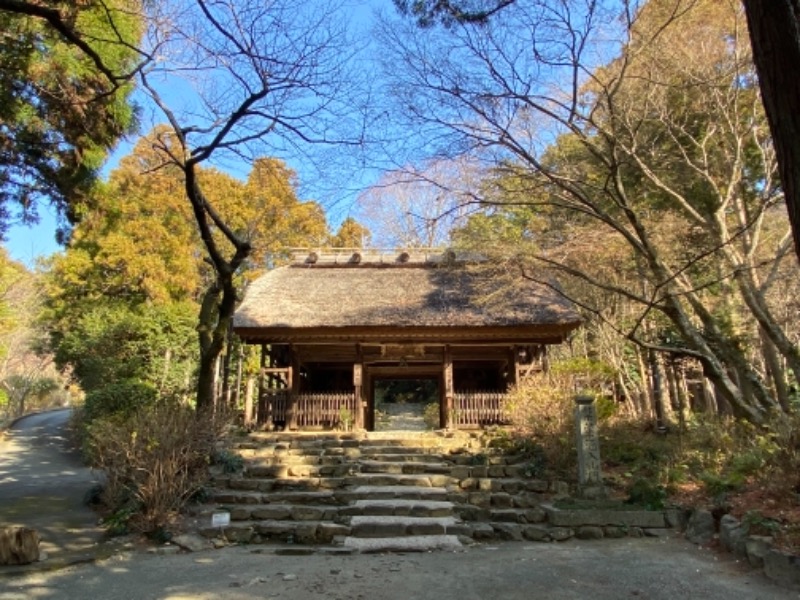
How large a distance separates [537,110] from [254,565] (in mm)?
7022

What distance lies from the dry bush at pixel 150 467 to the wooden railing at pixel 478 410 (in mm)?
6260

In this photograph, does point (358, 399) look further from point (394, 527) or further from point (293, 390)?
point (394, 527)

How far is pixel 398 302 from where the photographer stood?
529 inches

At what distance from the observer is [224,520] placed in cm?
679

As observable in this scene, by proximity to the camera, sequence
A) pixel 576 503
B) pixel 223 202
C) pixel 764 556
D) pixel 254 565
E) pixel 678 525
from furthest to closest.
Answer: pixel 223 202, pixel 576 503, pixel 678 525, pixel 254 565, pixel 764 556

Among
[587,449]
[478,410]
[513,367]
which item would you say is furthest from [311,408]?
[587,449]

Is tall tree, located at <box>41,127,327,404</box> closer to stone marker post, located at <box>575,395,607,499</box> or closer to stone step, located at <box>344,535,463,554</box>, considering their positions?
stone marker post, located at <box>575,395,607,499</box>

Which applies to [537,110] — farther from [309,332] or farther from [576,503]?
[309,332]

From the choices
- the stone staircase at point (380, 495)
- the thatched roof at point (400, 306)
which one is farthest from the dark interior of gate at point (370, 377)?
the stone staircase at point (380, 495)

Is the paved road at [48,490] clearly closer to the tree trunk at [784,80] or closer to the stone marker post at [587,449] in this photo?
the stone marker post at [587,449]

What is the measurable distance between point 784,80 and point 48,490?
11.9 m

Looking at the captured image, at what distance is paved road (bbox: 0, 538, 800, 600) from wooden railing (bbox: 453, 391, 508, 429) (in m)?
6.41

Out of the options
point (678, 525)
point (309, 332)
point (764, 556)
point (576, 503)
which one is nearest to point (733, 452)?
point (678, 525)

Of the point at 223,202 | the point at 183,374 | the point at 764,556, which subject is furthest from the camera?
the point at 223,202
